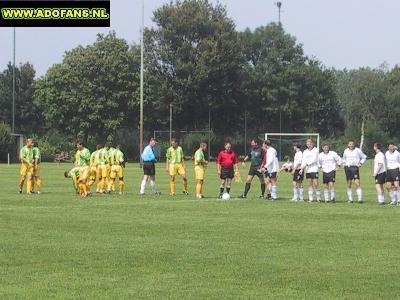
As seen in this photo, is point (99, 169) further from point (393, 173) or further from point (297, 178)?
point (393, 173)

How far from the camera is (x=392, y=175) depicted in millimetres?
27438

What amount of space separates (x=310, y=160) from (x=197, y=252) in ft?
48.6

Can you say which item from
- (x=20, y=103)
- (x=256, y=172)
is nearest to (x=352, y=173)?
(x=256, y=172)

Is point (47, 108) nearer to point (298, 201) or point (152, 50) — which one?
point (152, 50)

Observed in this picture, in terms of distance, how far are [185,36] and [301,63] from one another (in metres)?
17.8

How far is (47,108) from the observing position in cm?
8675

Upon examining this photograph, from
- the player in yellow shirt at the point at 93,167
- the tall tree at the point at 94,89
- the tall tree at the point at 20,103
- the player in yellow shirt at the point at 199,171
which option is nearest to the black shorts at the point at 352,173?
the player in yellow shirt at the point at 199,171

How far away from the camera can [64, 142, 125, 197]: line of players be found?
2972cm

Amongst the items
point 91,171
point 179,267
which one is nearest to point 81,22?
point 179,267

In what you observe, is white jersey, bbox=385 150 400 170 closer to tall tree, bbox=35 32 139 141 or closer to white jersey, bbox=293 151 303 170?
white jersey, bbox=293 151 303 170

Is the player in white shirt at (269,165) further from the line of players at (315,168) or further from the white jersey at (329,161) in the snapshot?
the white jersey at (329,161)

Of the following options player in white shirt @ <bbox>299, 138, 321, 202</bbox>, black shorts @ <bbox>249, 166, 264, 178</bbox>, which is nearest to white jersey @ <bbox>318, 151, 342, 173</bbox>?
player in white shirt @ <bbox>299, 138, 321, 202</bbox>

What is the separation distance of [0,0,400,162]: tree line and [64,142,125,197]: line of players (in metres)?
48.6

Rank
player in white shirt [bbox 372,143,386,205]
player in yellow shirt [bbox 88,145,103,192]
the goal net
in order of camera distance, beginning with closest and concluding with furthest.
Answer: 1. player in white shirt [bbox 372,143,386,205]
2. player in yellow shirt [bbox 88,145,103,192]
3. the goal net
